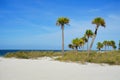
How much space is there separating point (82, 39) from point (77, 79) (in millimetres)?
51866

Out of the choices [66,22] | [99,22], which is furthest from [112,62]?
[66,22]

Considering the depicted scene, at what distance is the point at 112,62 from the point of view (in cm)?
2161

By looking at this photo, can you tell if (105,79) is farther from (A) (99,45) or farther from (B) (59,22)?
(A) (99,45)

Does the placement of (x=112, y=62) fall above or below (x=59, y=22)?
below

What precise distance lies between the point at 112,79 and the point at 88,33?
43.0 metres

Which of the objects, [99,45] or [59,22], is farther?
[99,45]

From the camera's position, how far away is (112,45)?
270 feet

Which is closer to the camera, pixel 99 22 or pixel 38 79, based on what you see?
pixel 38 79

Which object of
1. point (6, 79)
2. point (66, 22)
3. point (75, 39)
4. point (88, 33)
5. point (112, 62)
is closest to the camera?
point (6, 79)

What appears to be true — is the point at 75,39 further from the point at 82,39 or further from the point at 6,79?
the point at 6,79

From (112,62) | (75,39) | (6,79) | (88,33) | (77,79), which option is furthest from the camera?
(75,39)

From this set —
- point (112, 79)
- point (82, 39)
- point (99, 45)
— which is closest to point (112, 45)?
point (99, 45)

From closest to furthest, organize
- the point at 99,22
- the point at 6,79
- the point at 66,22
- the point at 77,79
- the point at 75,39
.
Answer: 1. the point at 6,79
2. the point at 77,79
3. the point at 99,22
4. the point at 66,22
5. the point at 75,39

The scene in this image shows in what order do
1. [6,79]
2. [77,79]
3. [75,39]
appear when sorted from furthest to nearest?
[75,39]
[77,79]
[6,79]
